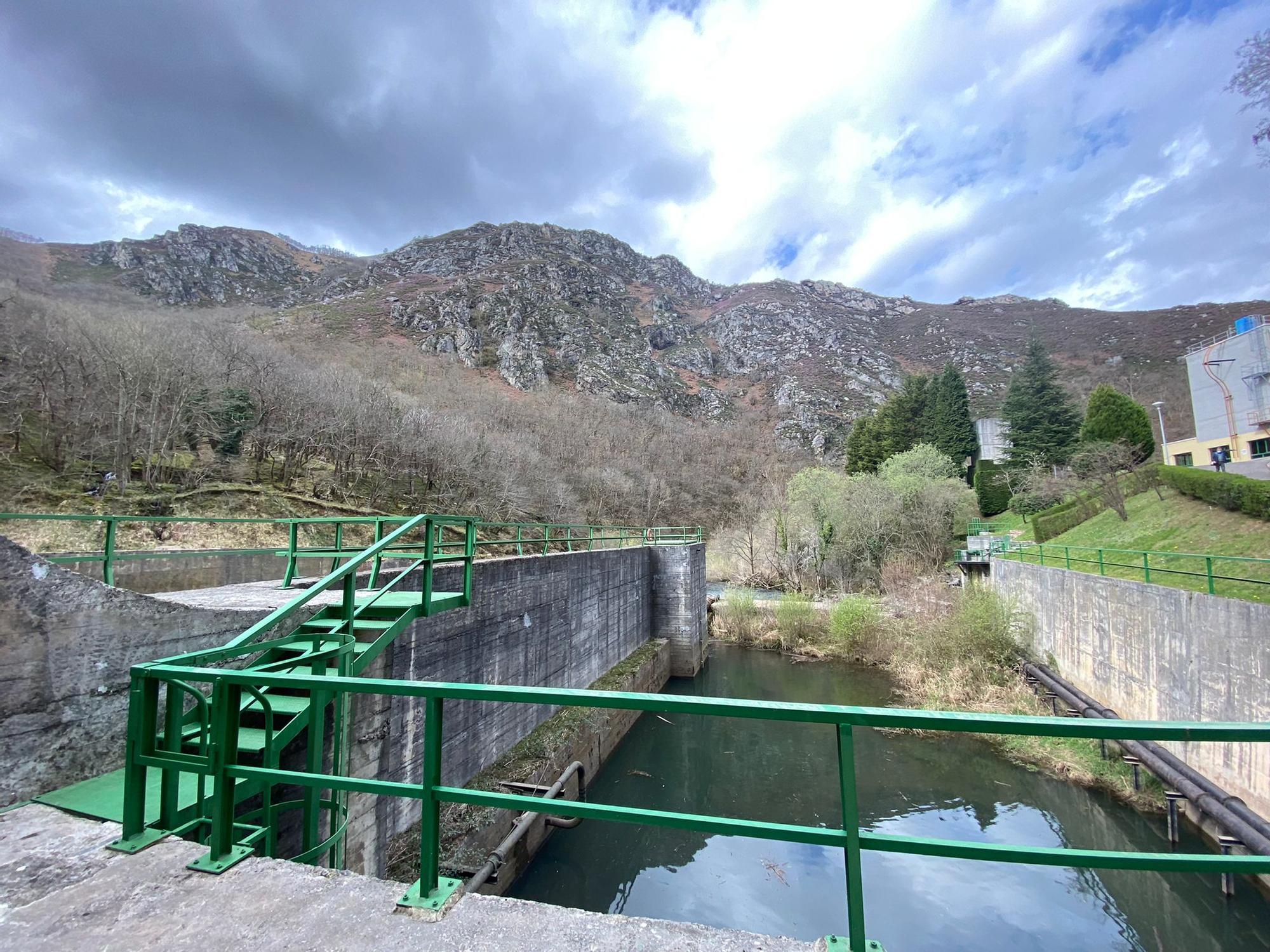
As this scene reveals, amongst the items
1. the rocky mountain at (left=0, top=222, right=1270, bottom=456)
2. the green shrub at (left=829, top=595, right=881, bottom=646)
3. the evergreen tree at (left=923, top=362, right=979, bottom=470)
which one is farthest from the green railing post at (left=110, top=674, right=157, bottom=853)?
the rocky mountain at (left=0, top=222, right=1270, bottom=456)

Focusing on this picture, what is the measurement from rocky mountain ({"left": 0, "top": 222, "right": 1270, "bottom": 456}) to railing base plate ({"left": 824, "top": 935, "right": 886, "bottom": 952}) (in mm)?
59464

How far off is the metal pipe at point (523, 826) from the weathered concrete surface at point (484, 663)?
109 cm

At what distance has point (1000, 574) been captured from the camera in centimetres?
1991

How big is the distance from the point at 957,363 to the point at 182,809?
103 metres

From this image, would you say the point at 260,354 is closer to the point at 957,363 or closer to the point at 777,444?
the point at 777,444

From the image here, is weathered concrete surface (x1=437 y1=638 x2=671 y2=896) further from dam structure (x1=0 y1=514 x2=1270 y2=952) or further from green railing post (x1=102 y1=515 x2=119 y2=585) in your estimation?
green railing post (x1=102 y1=515 x2=119 y2=585)

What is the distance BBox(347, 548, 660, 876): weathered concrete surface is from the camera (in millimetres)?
6090

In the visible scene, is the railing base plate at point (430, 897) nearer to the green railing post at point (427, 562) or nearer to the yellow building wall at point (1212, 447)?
the green railing post at point (427, 562)

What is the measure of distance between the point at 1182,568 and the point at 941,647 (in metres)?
5.80

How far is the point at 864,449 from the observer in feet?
150

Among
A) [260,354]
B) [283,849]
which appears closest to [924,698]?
[283,849]

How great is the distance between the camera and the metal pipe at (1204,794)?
674 cm

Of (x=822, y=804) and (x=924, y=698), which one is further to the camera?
(x=924, y=698)

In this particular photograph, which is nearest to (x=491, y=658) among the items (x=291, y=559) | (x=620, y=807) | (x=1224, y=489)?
(x=291, y=559)
